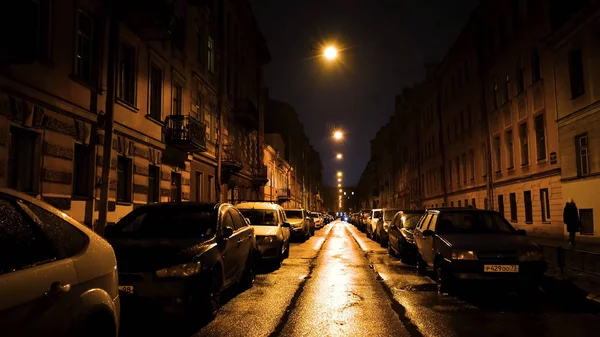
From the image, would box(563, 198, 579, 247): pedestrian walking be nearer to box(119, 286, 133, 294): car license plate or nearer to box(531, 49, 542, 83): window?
box(531, 49, 542, 83): window

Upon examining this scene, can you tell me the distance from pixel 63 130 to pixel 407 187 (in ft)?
184

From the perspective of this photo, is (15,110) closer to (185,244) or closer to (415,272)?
(185,244)

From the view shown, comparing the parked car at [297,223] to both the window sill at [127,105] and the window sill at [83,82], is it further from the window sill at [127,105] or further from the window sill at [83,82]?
the window sill at [83,82]

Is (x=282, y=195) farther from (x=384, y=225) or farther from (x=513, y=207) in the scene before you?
(x=384, y=225)

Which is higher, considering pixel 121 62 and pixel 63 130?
pixel 121 62

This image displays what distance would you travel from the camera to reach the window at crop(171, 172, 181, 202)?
20969 mm

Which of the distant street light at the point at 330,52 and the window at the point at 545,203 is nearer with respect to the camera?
the distant street light at the point at 330,52

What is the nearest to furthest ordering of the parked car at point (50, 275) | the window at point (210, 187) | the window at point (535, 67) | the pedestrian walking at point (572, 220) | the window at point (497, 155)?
the parked car at point (50, 275) < the pedestrian walking at point (572, 220) < the window at point (535, 67) < the window at point (210, 187) < the window at point (497, 155)

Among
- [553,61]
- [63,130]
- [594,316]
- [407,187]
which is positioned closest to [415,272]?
[594,316]

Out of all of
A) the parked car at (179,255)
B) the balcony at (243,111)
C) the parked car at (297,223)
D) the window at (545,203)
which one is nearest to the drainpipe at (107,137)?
the parked car at (179,255)

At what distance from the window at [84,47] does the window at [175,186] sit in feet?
23.7

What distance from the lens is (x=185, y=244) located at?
711cm

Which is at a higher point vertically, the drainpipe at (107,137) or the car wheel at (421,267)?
the drainpipe at (107,137)

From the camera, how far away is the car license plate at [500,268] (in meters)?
8.88
